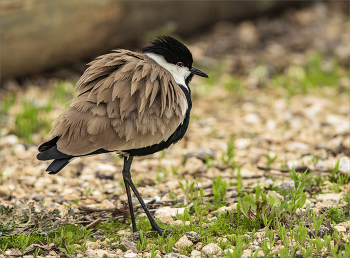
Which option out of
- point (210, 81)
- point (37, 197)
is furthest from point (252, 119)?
point (37, 197)

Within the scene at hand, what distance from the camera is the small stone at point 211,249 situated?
3.21 meters

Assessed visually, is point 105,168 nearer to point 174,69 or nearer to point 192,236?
point 174,69

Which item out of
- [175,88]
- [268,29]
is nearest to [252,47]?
[268,29]

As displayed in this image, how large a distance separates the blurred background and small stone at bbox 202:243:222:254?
4.90ft

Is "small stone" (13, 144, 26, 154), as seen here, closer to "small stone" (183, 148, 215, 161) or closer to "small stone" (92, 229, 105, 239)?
"small stone" (183, 148, 215, 161)

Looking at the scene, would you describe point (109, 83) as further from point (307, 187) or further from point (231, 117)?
point (231, 117)

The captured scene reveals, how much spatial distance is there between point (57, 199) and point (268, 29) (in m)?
6.77

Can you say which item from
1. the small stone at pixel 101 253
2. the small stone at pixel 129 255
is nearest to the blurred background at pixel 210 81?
the small stone at pixel 101 253

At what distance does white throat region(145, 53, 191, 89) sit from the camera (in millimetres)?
4137

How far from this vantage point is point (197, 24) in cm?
927

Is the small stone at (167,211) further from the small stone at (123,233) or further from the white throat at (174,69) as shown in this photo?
the white throat at (174,69)

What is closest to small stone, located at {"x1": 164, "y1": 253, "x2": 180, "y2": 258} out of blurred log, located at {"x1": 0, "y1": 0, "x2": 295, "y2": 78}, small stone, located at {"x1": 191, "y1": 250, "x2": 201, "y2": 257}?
small stone, located at {"x1": 191, "y1": 250, "x2": 201, "y2": 257}

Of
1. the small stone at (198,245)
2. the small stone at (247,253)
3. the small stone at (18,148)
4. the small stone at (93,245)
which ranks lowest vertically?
the small stone at (93,245)

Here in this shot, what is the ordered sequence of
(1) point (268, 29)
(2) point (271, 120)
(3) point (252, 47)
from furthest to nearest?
(1) point (268, 29) → (3) point (252, 47) → (2) point (271, 120)
